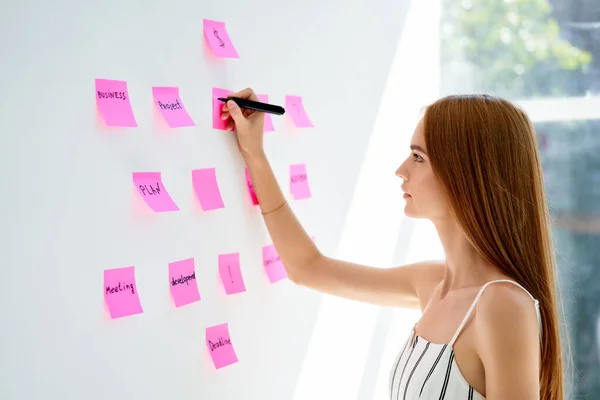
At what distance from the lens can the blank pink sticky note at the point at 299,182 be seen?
4.52 feet

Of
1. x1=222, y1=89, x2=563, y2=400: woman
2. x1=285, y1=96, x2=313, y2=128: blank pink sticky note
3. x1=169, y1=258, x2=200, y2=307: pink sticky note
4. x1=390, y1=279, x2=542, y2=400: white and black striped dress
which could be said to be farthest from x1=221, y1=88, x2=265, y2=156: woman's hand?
x1=390, y1=279, x2=542, y2=400: white and black striped dress

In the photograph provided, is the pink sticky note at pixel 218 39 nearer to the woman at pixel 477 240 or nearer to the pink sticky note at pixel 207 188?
the woman at pixel 477 240

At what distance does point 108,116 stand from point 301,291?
2.02 ft

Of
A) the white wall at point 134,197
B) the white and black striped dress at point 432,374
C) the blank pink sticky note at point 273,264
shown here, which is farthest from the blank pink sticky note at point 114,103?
the white and black striped dress at point 432,374

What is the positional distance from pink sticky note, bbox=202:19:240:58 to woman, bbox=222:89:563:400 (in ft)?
0.24

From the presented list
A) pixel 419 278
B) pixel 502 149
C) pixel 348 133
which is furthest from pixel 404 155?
pixel 502 149

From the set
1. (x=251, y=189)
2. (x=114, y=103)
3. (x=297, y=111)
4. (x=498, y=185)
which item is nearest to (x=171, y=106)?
(x=114, y=103)

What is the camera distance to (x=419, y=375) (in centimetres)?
120

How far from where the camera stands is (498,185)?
1.17 metres

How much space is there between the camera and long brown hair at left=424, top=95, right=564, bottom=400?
117 centimetres

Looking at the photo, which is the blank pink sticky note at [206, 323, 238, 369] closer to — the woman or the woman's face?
the woman

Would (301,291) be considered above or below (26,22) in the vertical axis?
below

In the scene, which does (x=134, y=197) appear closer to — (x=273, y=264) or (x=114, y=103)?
(x=114, y=103)

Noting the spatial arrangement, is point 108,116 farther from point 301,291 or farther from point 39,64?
point 301,291
